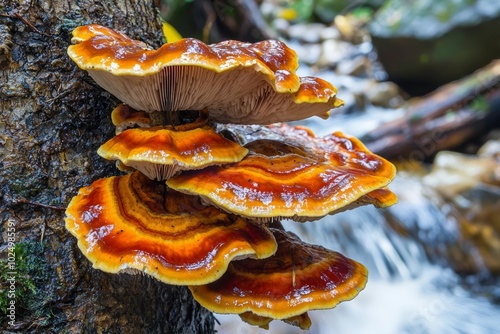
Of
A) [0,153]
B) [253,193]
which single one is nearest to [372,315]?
[253,193]

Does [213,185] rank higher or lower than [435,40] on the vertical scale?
higher

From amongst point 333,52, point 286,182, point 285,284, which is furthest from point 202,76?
point 333,52

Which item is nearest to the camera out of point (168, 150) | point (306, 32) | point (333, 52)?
point (168, 150)

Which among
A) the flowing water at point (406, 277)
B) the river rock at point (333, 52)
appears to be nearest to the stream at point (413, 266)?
the flowing water at point (406, 277)

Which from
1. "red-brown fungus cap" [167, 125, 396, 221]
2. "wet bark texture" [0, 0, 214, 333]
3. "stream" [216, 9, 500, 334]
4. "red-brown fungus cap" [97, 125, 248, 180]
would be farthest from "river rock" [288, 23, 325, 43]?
"red-brown fungus cap" [97, 125, 248, 180]

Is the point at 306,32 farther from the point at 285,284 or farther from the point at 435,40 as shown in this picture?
the point at 285,284

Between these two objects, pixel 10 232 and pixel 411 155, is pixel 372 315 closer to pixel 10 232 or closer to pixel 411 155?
pixel 411 155

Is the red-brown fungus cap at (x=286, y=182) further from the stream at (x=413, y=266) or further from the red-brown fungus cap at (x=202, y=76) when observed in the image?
the stream at (x=413, y=266)
